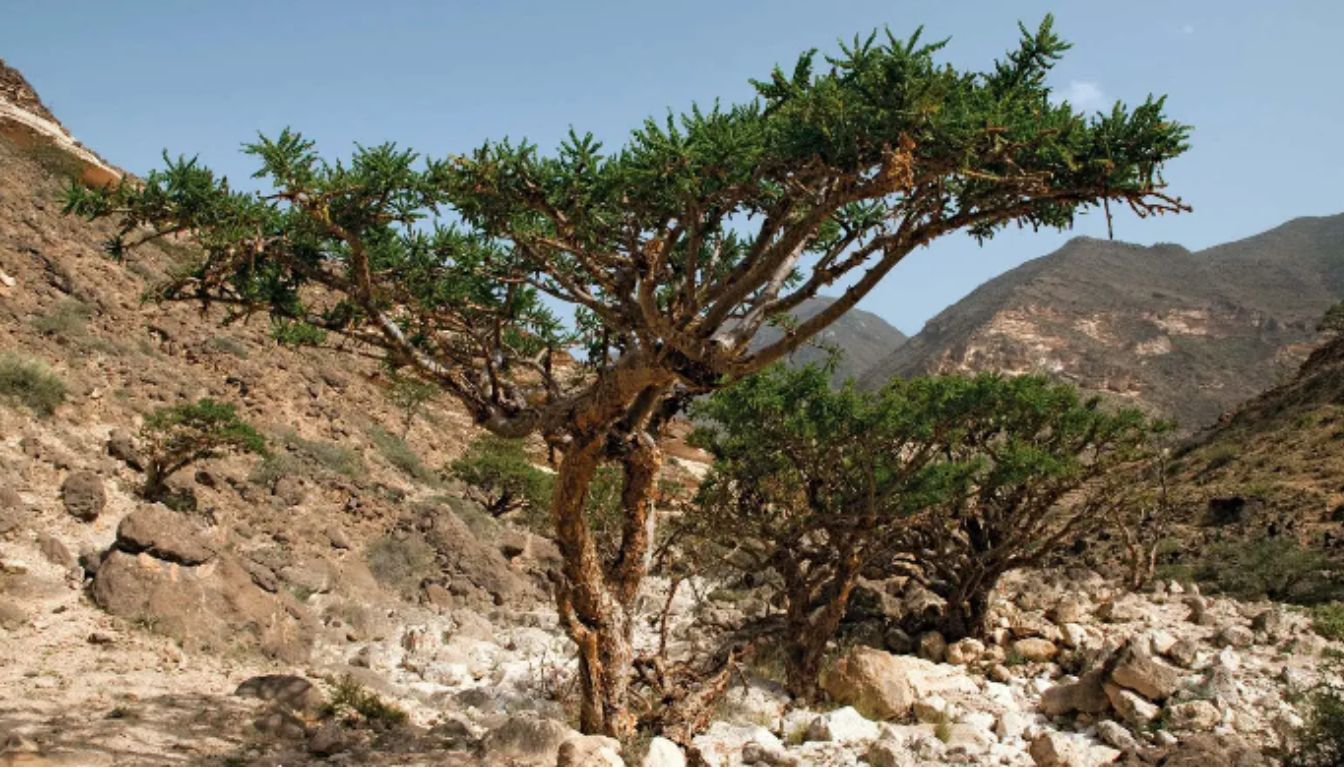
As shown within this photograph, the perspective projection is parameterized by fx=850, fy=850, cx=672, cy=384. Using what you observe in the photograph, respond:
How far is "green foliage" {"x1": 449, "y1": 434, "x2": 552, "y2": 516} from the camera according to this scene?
95.0 feet

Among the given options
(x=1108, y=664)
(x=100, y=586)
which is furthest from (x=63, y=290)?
(x=1108, y=664)

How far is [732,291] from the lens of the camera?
5980 mm

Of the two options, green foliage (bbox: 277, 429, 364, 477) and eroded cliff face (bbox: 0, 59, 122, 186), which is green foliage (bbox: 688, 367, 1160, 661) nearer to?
green foliage (bbox: 277, 429, 364, 477)

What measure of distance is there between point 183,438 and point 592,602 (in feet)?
35.3

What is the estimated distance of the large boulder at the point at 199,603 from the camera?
29.8 feet

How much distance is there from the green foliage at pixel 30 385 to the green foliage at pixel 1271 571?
71.4 feet

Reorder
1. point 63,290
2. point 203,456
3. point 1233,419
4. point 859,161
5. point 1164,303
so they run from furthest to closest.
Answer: point 1164,303, point 1233,419, point 63,290, point 203,456, point 859,161

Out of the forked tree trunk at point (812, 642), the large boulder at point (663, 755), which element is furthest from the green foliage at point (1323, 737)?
the large boulder at point (663, 755)

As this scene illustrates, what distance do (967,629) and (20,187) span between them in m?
28.2

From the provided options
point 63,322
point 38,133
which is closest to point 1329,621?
Result: point 63,322

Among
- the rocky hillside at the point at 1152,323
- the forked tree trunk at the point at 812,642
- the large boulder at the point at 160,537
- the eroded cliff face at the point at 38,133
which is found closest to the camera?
the large boulder at the point at 160,537

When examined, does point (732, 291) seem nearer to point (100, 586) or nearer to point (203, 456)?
point (100, 586)

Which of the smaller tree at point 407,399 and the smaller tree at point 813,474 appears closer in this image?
the smaller tree at point 813,474

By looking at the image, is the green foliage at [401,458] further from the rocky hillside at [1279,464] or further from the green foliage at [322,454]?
the rocky hillside at [1279,464]
